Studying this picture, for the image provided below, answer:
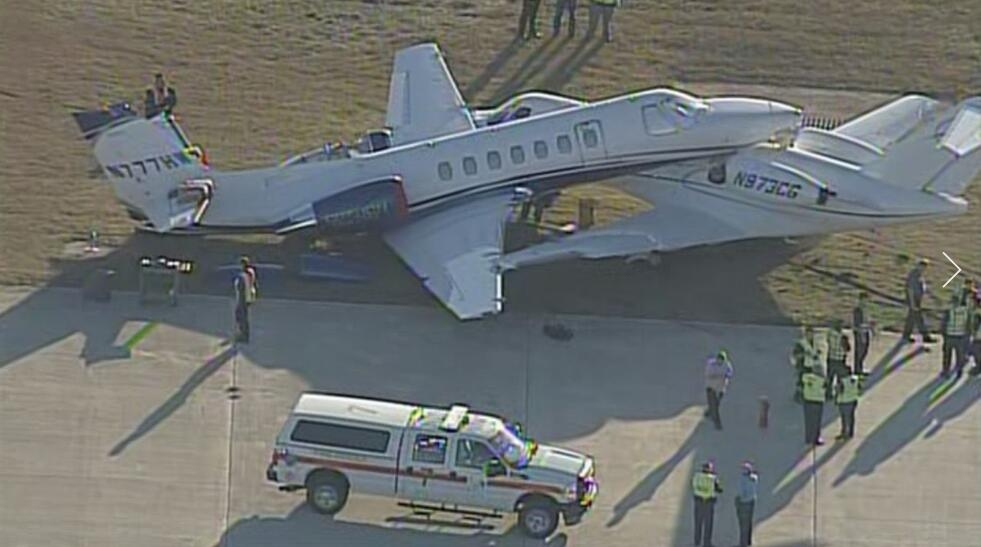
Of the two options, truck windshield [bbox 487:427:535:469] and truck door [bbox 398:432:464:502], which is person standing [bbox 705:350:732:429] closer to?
truck windshield [bbox 487:427:535:469]

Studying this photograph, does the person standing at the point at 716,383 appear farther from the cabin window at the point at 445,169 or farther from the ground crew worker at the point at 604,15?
the ground crew worker at the point at 604,15

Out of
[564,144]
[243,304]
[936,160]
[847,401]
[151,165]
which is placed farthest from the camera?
[936,160]

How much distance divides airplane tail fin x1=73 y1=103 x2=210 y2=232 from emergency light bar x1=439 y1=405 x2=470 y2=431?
9442mm

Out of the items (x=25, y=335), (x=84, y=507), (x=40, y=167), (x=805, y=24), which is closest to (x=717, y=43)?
(x=805, y=24)

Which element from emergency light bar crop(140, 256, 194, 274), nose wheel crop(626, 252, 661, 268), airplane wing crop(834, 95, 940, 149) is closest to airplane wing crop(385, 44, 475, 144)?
nose wheel crop(626, 252, 661, 268)

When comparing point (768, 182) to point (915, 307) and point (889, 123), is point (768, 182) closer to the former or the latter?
point (915, 307)

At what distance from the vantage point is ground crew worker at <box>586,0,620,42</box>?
55.0 meters

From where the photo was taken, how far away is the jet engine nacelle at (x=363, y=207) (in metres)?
43.3

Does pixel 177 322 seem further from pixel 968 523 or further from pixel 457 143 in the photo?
pixel 968 523

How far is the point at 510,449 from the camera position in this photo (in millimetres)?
34781

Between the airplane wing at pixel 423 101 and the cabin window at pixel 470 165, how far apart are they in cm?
219

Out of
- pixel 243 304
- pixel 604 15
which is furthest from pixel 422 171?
pixel 604 15

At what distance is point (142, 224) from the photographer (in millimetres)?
44188

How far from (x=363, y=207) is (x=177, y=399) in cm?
596
